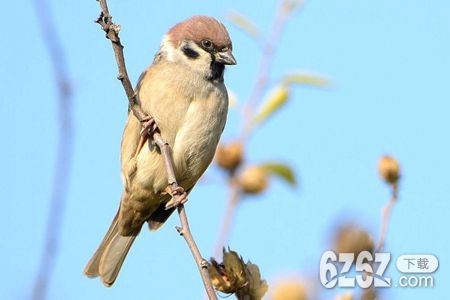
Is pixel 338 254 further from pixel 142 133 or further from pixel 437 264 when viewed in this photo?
pixel 142 133

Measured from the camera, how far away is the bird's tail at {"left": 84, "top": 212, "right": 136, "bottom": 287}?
507 cm

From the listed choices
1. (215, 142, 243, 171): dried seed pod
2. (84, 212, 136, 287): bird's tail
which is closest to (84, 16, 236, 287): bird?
(84, 212, 136, 287): bird's tail

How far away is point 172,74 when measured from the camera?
4.46 meters

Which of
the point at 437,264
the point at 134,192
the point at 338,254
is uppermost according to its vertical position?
the point at 134,192

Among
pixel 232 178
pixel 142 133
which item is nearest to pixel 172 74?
pixel 142 133

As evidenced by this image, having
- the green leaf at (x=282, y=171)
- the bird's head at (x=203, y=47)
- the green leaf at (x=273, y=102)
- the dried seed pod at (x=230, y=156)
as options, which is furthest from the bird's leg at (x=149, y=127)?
→ the dried seed pod at (x=230, y=156)

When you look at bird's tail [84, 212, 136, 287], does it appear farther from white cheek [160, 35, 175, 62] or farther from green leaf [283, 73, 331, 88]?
green leaf [283, 73, 331, 88]

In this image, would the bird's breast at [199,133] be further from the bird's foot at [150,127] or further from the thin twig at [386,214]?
the thin twig at [386,214]

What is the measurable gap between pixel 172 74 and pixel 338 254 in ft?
10.8

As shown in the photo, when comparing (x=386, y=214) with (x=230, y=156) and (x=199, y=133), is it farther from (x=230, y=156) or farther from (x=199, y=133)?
(x=199, y=133)

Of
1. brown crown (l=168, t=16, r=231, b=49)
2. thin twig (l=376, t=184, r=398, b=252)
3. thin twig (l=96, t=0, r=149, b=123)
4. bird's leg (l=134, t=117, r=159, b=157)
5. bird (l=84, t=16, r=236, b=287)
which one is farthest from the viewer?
brown crown (l=168, t=16, r=231, b=49)

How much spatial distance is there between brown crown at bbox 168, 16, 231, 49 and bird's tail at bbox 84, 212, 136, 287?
1389 mm

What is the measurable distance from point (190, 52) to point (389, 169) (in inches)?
113

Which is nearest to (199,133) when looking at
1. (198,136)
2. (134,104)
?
(198,136)
